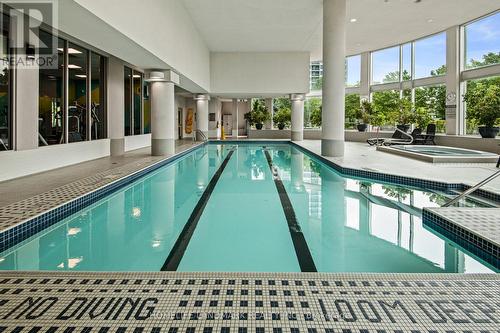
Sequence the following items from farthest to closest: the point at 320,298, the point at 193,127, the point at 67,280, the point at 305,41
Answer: the point at 193,127 → the point at 305,41 → the point at 67,280 → the point at 320,298

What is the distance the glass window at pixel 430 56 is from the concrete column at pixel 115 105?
12.5 m

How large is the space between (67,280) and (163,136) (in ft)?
30.5

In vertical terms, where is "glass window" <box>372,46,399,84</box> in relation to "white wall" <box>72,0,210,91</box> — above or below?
above

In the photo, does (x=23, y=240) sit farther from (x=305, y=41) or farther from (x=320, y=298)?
(x=305, y=41)

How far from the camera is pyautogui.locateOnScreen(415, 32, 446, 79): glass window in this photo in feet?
52.7

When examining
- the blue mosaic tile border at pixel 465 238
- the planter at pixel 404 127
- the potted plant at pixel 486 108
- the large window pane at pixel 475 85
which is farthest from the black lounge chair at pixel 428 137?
the blue mosaic tile border at pixel 465 238

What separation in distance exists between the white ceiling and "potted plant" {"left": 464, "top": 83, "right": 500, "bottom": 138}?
2.76 m

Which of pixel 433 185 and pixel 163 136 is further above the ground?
pixel 163 136

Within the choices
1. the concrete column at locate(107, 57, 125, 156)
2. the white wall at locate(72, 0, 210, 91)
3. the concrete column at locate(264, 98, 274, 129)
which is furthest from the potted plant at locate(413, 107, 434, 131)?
the concrete column at locate(107, 57, 125, 156)

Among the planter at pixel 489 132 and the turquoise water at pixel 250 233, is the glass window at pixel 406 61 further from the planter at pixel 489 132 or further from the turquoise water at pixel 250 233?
the turquoise water at pixel 250 233

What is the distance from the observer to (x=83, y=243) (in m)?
3.93

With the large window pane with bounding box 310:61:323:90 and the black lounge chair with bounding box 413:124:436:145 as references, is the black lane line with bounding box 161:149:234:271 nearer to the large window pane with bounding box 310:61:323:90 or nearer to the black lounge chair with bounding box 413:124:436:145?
the black lounge chair with bounding box 413:124:436:145

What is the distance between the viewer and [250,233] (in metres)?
4.29

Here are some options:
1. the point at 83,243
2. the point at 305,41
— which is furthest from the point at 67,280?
the point at 305,41
